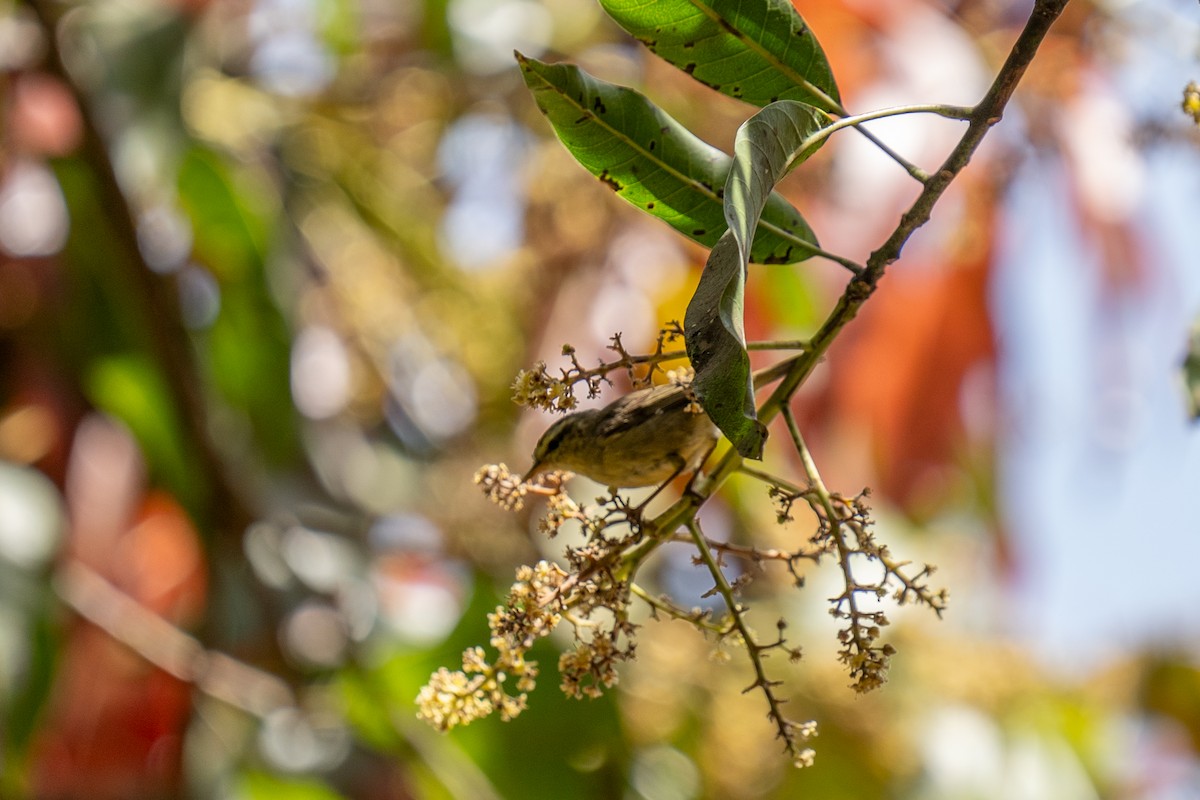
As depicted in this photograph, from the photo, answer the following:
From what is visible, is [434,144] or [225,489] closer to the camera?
[225,489]

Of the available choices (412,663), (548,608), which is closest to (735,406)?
(548,608)

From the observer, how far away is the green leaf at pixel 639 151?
0.67 meters

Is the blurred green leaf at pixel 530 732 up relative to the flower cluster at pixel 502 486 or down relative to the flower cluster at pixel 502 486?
up

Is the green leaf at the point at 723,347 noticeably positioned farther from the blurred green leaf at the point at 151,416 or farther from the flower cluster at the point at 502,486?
the blurred green leaf at the point at 151,416

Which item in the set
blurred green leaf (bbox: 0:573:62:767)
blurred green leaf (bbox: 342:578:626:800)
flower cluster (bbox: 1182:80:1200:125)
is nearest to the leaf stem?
flower cluster (bbox: 1182:80:1200:125)

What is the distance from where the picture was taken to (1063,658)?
3.13m

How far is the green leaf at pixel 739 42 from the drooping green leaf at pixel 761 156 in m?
0.06

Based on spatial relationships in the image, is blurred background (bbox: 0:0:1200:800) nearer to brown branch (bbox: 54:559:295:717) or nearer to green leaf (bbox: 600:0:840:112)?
brown branch (bbox: 54:559:295:717)

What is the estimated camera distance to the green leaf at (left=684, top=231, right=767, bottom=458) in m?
0.49

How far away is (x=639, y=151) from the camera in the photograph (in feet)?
2.26

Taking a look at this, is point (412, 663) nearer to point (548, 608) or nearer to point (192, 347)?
point (192, 347)

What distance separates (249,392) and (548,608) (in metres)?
1.77

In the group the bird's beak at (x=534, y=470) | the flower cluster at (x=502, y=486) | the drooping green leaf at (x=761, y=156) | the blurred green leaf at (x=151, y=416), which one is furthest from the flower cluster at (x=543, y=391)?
the blurred green leaf at (x=151, y=416)

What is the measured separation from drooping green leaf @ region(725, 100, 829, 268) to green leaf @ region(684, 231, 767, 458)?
0.04ft
